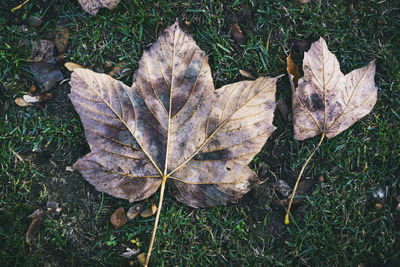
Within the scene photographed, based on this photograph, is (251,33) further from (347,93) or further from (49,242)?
(49,242)

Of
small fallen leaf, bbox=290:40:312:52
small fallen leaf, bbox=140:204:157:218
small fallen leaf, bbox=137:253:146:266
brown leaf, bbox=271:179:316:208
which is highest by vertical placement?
small fallen leaf, bbox=290:40:312:52

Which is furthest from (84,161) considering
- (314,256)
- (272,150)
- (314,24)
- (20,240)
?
(314,24)

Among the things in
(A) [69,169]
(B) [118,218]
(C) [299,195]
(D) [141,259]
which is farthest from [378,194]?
(A) [69,169]

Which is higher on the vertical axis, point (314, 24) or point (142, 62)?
point (142, 62)

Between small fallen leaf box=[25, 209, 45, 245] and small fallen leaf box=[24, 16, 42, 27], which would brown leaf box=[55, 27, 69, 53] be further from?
small fallen leaf box=[25, 209, 45, 245]

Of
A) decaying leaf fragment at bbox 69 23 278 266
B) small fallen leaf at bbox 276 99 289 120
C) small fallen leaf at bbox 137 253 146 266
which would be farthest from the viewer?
small fallen leaf at bbox 276 99 289 120

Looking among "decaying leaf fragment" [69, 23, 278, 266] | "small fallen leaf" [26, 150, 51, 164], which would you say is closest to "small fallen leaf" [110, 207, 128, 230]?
"decaying leaf fragment" [69, 23, 278, 266]

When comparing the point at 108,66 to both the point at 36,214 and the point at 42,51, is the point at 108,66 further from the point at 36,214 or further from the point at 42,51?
the point at 36,214
